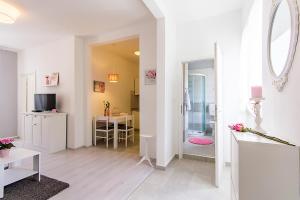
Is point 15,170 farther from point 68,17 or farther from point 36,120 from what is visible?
point 68,17

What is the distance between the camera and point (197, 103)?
4.88m

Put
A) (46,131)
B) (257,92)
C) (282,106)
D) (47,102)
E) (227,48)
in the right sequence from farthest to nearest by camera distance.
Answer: (47,102) < (46,131) < (227,48) < (257,92) < (282,106)

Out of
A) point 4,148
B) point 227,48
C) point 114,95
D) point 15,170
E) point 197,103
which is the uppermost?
point 227,48

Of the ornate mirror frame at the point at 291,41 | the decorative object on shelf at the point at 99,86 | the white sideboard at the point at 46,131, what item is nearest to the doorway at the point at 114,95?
the decorative object on shelf at the point at 99,86

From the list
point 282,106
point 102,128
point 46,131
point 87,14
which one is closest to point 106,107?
point 102,128

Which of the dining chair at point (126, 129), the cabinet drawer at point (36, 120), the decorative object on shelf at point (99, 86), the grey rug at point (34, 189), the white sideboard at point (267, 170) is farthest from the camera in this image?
the decorative object on shelf at point (99, 86)

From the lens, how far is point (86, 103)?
4156 millimetres

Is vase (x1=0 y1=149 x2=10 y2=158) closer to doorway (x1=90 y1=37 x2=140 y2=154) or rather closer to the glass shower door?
doorway (x1=90 y1=37 x2=140 y2=154)

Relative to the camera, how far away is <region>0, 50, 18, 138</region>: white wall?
4855mm

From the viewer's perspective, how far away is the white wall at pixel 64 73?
3.96 metres

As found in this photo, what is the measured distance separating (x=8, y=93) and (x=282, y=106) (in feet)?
21.2

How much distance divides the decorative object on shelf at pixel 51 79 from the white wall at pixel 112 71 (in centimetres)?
91

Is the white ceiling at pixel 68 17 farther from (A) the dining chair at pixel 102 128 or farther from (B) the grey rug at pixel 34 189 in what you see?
(B) the grey rug at pixel 34 189

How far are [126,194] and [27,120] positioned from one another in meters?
3.46
